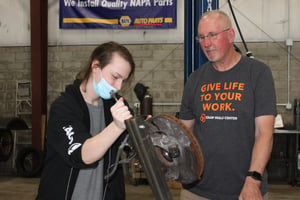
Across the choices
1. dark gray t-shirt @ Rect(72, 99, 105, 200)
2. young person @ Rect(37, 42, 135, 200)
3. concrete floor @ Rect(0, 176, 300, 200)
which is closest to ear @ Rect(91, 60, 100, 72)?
young person @ Rect(37, 42, 135, 200)

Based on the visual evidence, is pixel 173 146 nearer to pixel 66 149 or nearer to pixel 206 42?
pixel 66 149

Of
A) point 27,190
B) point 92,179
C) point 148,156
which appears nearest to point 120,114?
point 148,156

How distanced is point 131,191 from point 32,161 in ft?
6.99

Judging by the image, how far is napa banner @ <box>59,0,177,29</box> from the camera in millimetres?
6051

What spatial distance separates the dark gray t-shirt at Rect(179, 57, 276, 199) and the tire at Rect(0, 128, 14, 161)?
16.1 ft

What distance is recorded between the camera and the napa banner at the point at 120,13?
605 cm

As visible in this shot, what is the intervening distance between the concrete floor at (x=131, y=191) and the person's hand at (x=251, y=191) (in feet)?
10.0

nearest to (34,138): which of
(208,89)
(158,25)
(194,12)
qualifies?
(158,25)

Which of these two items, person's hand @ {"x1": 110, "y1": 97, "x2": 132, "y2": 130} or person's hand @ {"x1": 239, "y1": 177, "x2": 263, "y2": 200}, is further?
person's hand @ {"x1": 239, "y1": 177, "x2": 263, "y2": 200}

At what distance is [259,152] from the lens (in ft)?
4.94

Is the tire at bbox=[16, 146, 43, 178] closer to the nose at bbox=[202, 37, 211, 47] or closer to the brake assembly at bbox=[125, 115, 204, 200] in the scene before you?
the nose at bbox=[202, 37, 211, 47]

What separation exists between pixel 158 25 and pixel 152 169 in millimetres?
5330

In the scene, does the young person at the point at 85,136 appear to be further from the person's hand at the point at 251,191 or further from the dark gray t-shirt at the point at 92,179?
the person's hand at the point at 251,191

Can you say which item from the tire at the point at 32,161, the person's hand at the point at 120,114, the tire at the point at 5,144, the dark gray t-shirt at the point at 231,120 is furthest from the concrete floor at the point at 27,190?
the person's hand at the point at 120,114
